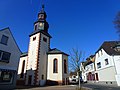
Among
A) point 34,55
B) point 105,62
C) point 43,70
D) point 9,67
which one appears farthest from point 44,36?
point 105,62

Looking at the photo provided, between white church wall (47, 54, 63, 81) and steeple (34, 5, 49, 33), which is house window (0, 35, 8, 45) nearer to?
white church wall (47, 54, 63, 81)

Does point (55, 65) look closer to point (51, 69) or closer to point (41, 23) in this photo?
point (51, 69)

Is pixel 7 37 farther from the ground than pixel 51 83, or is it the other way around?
pixel 7 37

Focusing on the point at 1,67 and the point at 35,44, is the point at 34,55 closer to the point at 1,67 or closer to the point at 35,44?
the point at 35,44

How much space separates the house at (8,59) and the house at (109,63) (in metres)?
22.7

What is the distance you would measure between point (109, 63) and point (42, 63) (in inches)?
690

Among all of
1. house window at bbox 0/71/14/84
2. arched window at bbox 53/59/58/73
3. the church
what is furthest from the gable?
arched window at bbox 53/59/58/73

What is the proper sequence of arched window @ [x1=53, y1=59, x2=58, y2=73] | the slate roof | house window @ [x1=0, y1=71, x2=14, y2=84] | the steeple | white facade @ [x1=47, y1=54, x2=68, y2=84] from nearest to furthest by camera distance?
1. house window @ [x1=0, y1=71, x2=14, y2=84]
2. white facade @ [x1=47, y1=54, x2=68, y2=84]
3. the slate roof
4. arched window @ [x1=53, y1=59, x2=58, y2=73]
5. the steeple

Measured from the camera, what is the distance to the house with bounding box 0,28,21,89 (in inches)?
824

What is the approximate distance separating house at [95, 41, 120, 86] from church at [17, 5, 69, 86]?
10.8 meters

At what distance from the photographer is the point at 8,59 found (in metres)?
22.0

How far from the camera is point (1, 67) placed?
67.0 feet

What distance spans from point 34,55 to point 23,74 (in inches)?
264

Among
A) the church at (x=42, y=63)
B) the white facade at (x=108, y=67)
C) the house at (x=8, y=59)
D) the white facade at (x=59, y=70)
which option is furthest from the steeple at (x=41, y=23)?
the white facade at (x=108, y=67)
